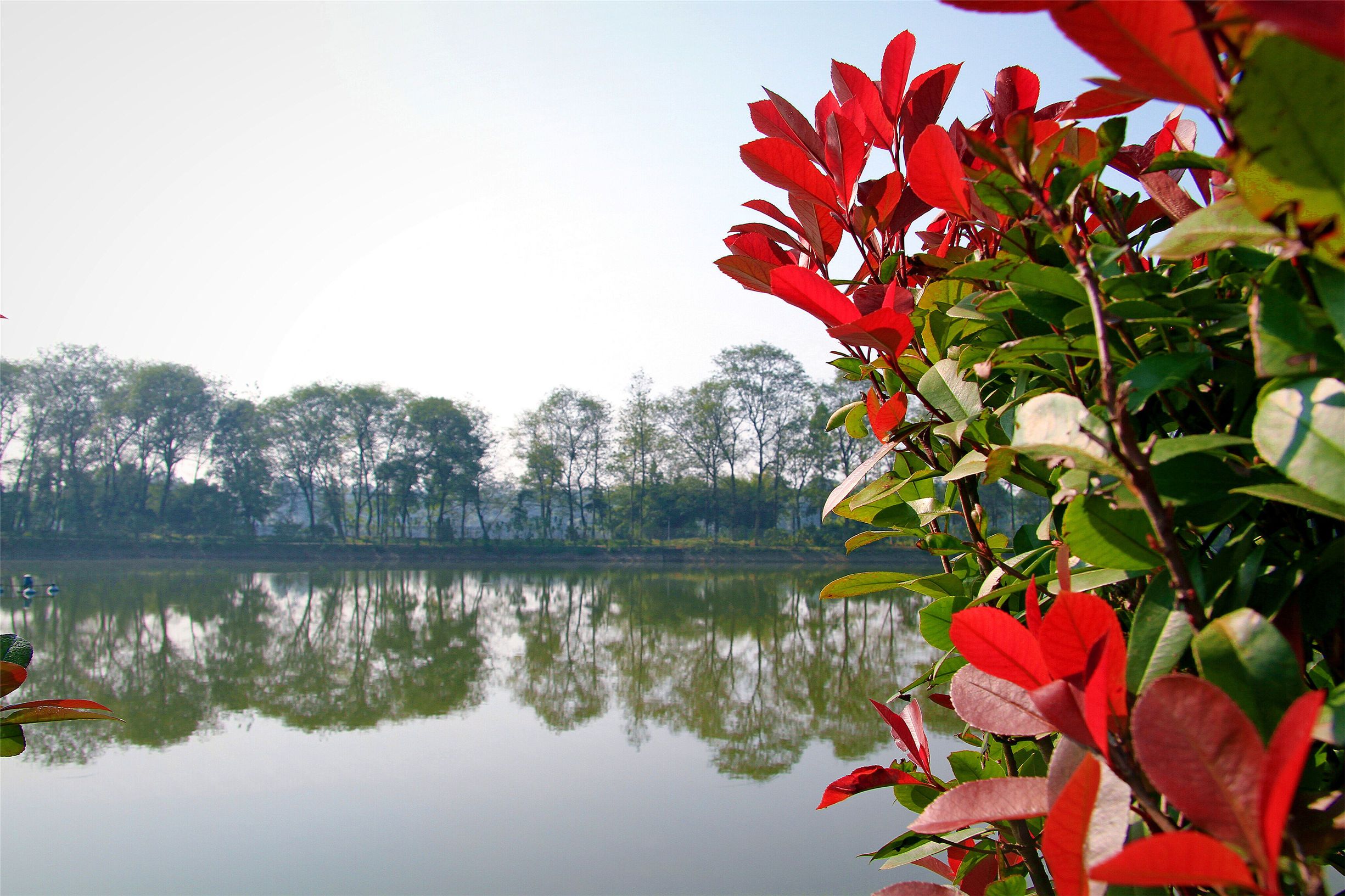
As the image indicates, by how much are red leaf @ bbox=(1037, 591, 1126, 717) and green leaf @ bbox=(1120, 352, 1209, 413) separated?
0.09 m

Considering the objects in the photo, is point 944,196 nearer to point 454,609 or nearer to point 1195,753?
point 1195,753

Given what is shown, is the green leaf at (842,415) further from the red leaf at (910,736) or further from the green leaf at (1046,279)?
the green leaf at (1046,279)

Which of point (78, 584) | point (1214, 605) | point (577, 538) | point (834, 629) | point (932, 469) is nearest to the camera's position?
point (1214, 605)

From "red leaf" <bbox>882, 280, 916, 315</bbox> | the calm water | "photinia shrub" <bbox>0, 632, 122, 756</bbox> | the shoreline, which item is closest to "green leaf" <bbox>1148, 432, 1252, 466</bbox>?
"red leaf" <bbox>882, 280, 916, 315</bbox>

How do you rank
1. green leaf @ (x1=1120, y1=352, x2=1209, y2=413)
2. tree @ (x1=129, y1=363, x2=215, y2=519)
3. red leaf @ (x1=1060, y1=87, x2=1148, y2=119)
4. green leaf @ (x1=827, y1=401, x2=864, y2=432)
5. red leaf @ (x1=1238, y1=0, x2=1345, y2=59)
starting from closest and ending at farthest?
red leaf @ (x1=1238, y1=0, x2=1345, y2=59)
green leaf @ (x1=1120, y1=352, x2=1209, y2=413)
red leaf @ (x1=1060, y1=87, x2=1148, y2=119)
green leaf @ (x1=827, y1=401, x2=864, y2=432)
tree @ (x1=129, y1=363, x2=215, y2=519)

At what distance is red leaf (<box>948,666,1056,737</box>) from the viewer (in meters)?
0.41

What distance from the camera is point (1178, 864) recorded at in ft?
0.81

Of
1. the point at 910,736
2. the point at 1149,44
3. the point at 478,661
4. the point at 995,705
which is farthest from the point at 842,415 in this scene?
the point at 478,661

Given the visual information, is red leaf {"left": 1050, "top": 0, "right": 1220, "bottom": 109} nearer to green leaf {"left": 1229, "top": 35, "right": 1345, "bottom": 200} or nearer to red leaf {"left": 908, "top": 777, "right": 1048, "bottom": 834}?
green leaf {"left": 1229, "top": 35, "right": 1345, "bottom": 200}

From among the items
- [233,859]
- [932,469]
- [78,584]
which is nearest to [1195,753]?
[932,469]

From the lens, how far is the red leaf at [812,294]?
493 mm

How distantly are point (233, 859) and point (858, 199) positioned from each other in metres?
4.82

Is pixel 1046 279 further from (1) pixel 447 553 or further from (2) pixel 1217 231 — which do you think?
(1) pixel 447 553

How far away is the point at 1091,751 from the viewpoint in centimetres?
32
